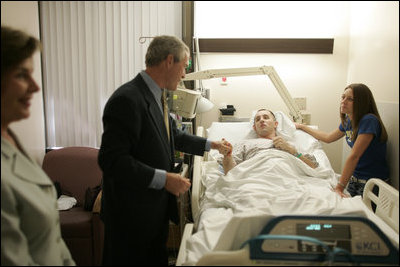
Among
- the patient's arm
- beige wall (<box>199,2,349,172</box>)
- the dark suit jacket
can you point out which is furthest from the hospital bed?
beige wall (<box>199,2,349,172</box>)

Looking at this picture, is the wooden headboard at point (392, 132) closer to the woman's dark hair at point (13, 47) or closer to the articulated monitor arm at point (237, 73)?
the articulated monitor arm at point (237, 73)

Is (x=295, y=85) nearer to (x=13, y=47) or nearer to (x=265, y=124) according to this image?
(x=265, y=124)

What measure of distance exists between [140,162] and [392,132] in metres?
1.31

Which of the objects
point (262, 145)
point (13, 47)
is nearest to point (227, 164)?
point (262, 145)

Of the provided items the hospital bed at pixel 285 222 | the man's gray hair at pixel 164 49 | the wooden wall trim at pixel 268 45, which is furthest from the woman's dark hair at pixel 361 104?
the man's gray hair at pixel 164 49

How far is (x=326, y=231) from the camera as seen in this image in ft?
3.92

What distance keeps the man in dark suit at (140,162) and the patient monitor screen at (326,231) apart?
1.66 ft

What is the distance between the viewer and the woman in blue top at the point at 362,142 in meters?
1.80

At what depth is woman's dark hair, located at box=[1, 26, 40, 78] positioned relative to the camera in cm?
83

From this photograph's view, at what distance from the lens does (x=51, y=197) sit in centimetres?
98

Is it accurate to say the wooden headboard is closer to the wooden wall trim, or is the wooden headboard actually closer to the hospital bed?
the hospital bed

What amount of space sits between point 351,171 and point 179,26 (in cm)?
183

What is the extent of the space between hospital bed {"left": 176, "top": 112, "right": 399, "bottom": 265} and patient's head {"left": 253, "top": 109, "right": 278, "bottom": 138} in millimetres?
492

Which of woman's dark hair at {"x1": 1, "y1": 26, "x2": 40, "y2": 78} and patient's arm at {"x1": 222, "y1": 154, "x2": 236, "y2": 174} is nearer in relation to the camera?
woman's dark hair at {"x1": 1, "y1": 26, "x2": 40, "y2": 78}
